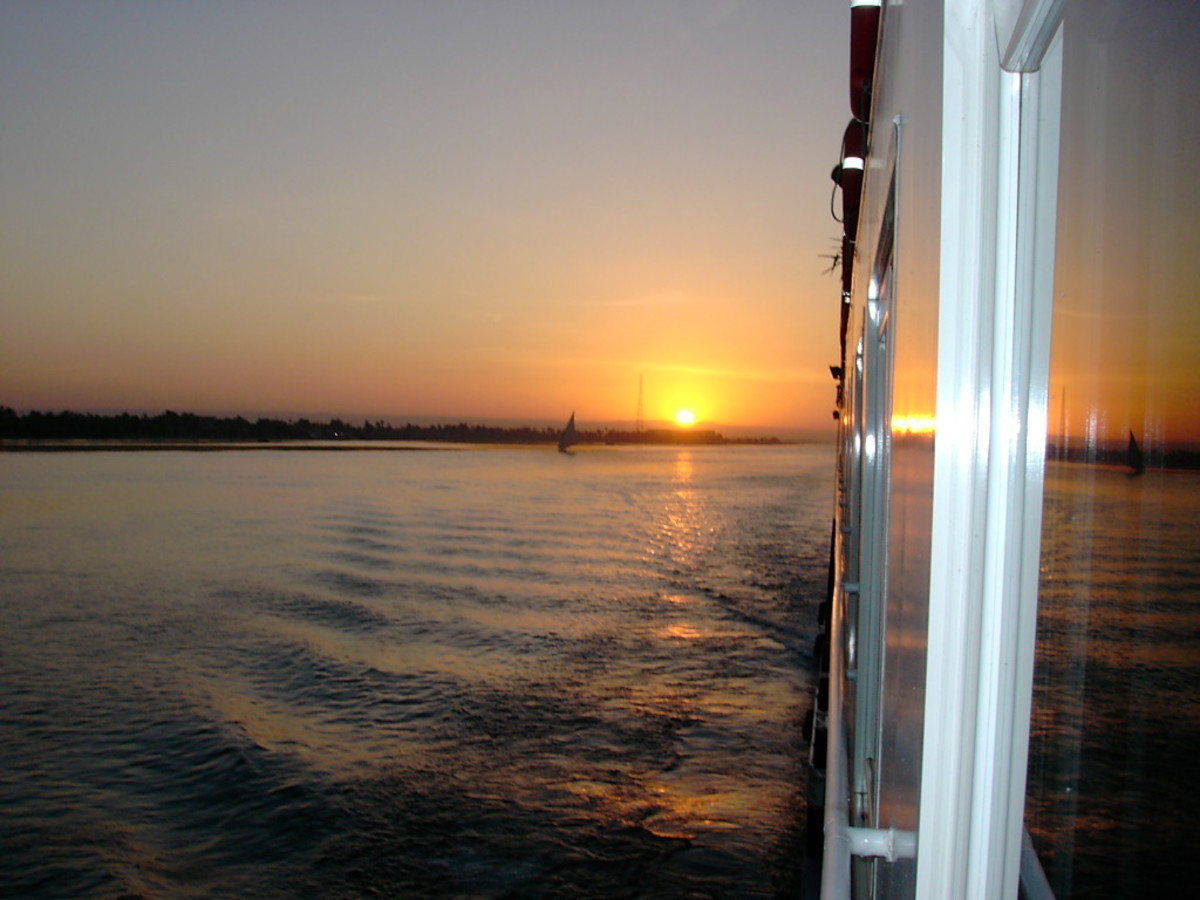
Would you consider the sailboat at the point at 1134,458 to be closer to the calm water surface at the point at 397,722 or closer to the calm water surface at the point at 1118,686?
the calm water surface at the point at 1118,686

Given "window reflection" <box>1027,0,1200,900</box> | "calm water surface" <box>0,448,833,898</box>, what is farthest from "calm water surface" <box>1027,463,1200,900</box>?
"calm water surface" <box>0,448,833,898</box>

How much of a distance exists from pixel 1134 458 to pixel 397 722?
10196 millimetres

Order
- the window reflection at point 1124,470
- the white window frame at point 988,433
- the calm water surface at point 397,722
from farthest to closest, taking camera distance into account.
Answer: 1. the calm water surface at point 397,722
2. the white window frame at point 988,433
3. the window reflection at point 1124,470

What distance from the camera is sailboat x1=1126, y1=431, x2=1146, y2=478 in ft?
1.86

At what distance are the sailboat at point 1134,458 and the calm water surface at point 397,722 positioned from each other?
255 inches

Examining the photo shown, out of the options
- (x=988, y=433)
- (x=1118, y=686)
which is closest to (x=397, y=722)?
(x=988, y=433)

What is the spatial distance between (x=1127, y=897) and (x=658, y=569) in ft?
73.3

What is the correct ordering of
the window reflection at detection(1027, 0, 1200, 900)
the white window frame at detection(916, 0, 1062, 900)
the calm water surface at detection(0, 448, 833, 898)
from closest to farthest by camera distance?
the window reflection at detection(1027, 0, 1200, 900) < the white window frame at detection(916, 0, 1062, 900) < the calm water surface at detection(0, 448, 833, 898)

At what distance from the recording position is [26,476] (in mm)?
54594

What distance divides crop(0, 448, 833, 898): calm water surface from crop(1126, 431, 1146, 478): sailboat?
21.3 feet

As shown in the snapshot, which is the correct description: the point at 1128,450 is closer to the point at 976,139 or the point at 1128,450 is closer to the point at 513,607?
the point at 976,139

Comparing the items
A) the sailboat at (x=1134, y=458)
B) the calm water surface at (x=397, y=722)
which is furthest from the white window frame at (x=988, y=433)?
the calm water surface at (x=397, y=722)

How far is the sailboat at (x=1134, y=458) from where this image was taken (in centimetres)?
57

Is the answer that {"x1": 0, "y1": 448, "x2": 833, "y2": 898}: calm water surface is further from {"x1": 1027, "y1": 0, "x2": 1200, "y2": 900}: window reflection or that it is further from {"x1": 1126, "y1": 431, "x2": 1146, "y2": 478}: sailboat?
{"x1": 1126, "y1": 431, "x2": 1146, "y2": 478}: sailboat
